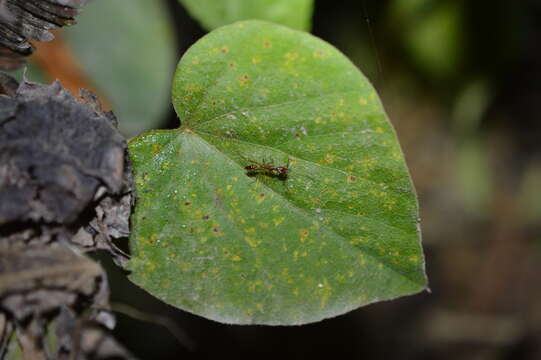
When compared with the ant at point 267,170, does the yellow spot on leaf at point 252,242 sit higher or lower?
lower

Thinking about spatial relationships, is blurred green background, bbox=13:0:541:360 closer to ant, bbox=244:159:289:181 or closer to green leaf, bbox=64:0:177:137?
green leaf, bbox=64:0:177:137

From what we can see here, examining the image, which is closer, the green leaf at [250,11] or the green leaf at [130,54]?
the green leaf at [250,11]

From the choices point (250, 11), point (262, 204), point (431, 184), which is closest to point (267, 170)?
point (262, 204)

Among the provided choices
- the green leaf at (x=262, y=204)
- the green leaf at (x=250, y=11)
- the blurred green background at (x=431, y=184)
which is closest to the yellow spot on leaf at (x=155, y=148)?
the green leaf at (x=262, y=204)

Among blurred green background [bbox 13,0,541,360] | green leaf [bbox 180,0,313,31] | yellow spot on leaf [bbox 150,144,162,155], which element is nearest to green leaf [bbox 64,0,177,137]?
blurred green background [bbox 13,0,541,360]

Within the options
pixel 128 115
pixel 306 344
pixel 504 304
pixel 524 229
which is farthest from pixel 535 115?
pixel 128 115

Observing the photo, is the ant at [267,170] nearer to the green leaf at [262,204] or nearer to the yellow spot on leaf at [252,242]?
the green leaf at [262,204]

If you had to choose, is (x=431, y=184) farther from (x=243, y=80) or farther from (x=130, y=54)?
(x=243, y=80)

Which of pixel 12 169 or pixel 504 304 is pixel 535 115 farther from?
pixel 12 169

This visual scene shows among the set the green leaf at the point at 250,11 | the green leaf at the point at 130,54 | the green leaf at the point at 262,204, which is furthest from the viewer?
the green leaf at the point at 130,54
